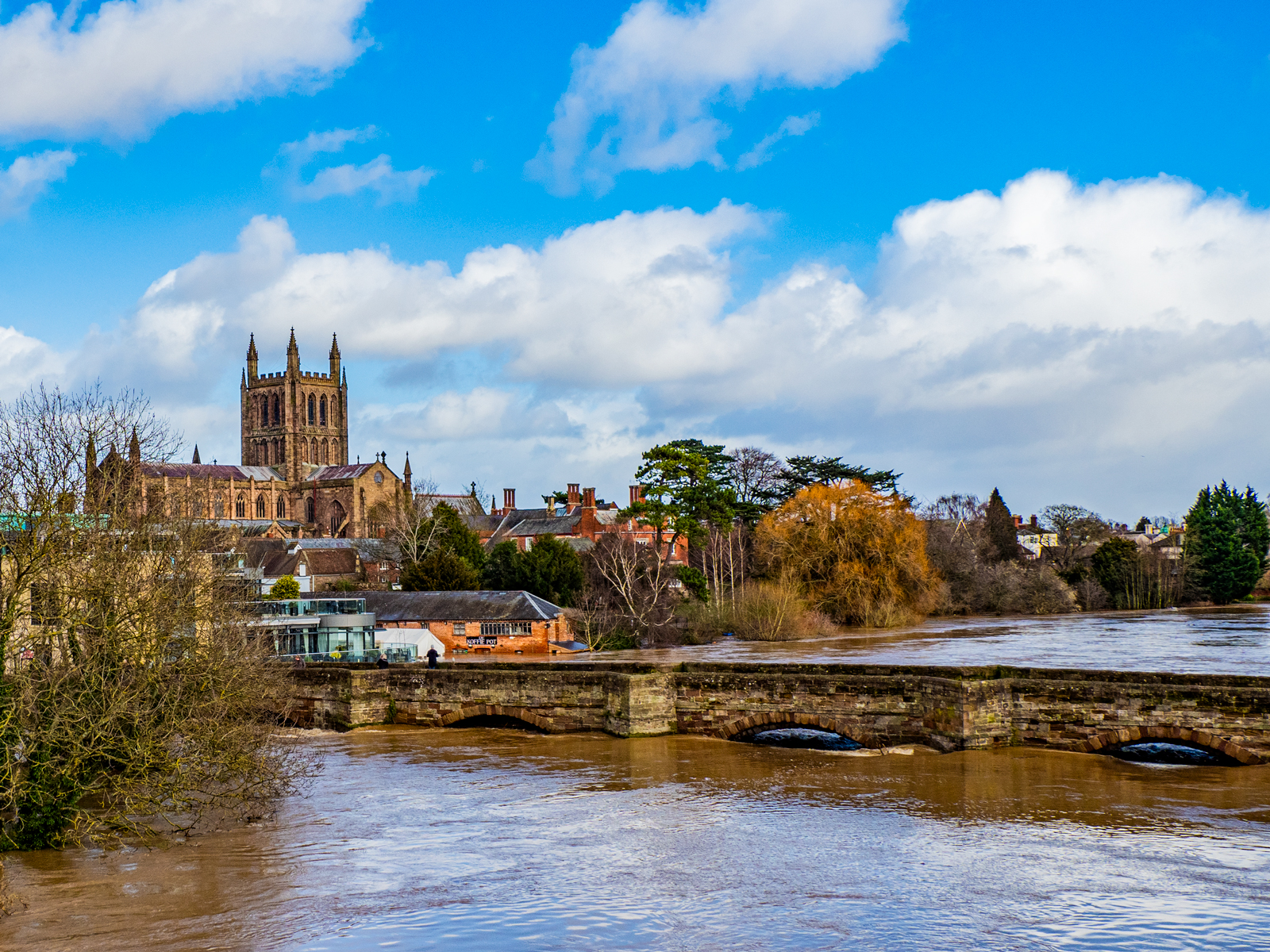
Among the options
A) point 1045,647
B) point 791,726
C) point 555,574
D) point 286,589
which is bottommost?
point 1045,647

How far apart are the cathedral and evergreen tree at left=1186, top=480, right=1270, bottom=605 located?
60.7m

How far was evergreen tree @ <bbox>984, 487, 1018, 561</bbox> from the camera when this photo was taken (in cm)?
8788

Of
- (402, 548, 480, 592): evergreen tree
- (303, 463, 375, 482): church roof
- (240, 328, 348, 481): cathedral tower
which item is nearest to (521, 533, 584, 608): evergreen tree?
(402, 548, 480, 592): evergreen tree

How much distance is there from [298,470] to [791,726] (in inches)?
4585

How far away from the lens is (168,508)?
21.6m

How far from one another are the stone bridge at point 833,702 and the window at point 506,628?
20721 millimetres

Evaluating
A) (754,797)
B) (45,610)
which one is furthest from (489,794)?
(45,610)

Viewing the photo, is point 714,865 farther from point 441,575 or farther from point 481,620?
point 441,575

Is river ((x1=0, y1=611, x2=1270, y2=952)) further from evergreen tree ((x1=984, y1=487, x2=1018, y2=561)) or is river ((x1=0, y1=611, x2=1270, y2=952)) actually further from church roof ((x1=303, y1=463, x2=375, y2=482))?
church roof ((x1=303, y1=463, x2=375, y2=482))

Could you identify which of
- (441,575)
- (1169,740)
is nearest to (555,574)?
(441,575)

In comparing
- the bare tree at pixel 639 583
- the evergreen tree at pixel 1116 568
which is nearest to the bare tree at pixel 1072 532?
the evergreen tree at pixel 1116 568

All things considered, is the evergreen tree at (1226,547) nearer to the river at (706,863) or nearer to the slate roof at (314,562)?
the slate roof at (314,562)

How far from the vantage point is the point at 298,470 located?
130875 millimetres

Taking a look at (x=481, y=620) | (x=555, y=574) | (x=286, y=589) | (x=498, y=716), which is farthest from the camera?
(x=555, y=574)
